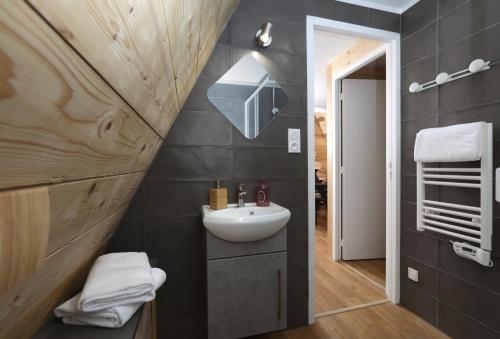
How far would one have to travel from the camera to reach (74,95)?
33 centimetres

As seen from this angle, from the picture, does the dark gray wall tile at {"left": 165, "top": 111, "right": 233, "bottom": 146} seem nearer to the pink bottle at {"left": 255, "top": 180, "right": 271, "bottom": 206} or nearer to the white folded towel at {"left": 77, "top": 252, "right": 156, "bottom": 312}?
the pink bottle at {"left": 255, "top": 180, "right": 271, "bottom": 206}

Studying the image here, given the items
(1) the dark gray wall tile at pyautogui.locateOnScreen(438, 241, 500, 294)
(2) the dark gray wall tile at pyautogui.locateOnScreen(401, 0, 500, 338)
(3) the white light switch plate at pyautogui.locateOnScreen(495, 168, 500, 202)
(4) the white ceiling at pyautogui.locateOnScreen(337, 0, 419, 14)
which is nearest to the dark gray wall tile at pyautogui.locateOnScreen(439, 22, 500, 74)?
(2) the dark gray wall tile at pyautogui.locateOnScreen(401, 0, 500, 338)

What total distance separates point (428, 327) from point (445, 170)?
1124mm

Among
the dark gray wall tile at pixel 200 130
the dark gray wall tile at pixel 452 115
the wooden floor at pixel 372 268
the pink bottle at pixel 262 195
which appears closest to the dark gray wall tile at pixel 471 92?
the dark gray wall tile at pixel 452 115

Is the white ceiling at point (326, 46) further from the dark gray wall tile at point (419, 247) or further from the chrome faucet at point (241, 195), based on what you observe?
the dark gray wall tile at point (419, 247)

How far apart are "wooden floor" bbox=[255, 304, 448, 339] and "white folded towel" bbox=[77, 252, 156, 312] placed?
107 centimetres

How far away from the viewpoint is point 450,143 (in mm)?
1478

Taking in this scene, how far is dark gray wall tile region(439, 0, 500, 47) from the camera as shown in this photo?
1.40 metres

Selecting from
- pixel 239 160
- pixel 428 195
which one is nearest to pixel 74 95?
pixel 239 160

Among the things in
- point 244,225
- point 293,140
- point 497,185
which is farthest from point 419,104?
point 244,225

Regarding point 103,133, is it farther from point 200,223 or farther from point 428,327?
point 428,327

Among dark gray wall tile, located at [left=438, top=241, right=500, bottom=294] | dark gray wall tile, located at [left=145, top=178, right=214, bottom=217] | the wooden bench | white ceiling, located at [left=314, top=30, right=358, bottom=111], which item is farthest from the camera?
white ceiling, located at [left=314, top=30, right=358, bottom=111]

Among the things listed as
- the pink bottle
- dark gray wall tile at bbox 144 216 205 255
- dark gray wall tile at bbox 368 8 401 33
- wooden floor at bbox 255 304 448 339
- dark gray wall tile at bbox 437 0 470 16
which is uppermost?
dark gray wall tile at bbox 368 8 401 33

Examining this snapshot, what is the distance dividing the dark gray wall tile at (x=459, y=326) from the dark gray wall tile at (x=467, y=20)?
1758mm
